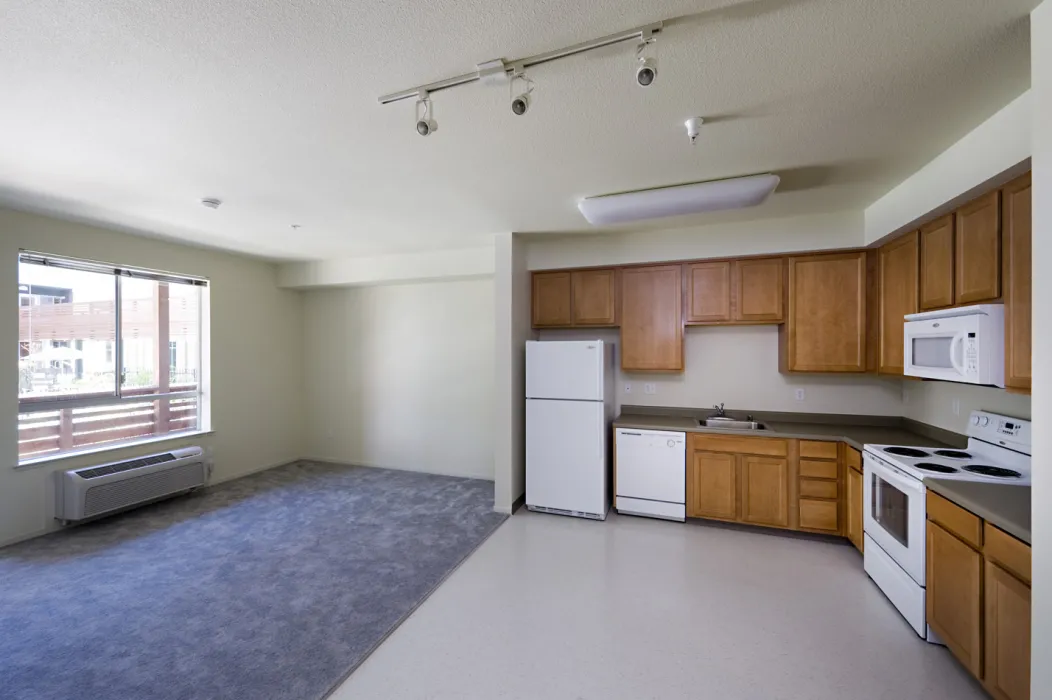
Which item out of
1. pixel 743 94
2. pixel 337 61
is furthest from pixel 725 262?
pixel 337 61

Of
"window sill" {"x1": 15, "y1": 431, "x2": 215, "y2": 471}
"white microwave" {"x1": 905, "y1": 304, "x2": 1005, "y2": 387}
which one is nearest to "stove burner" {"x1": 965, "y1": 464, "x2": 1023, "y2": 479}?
"white microwave" {"x1": 905, "y1": 304, "x2": 1005, "y2": 387}

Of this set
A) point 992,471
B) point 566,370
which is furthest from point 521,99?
point 992,471

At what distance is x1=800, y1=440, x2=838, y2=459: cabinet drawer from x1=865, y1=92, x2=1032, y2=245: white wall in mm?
1588

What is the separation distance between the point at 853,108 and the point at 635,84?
3.46 ft

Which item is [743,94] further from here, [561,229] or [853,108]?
[561,229]

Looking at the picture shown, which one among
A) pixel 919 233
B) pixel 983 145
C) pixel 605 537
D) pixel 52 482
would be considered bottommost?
pixel 605 537

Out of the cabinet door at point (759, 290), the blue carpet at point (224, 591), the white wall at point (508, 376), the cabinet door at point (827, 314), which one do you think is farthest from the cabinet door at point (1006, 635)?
the white wall at point (508, 376)

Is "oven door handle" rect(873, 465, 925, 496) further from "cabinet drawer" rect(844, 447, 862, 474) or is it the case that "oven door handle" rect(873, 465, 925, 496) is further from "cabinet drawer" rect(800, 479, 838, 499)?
"cabinet drawer" rect(800, 479, 838, 499)

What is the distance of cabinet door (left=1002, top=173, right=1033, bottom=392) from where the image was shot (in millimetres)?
1824

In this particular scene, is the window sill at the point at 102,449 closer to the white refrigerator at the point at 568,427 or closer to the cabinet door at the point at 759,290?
the white refrigerator at the point at 568,427

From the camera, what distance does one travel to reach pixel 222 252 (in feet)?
15.8

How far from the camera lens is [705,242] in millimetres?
3816

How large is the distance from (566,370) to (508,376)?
532mm

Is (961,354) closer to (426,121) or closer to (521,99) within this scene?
(521,99)
